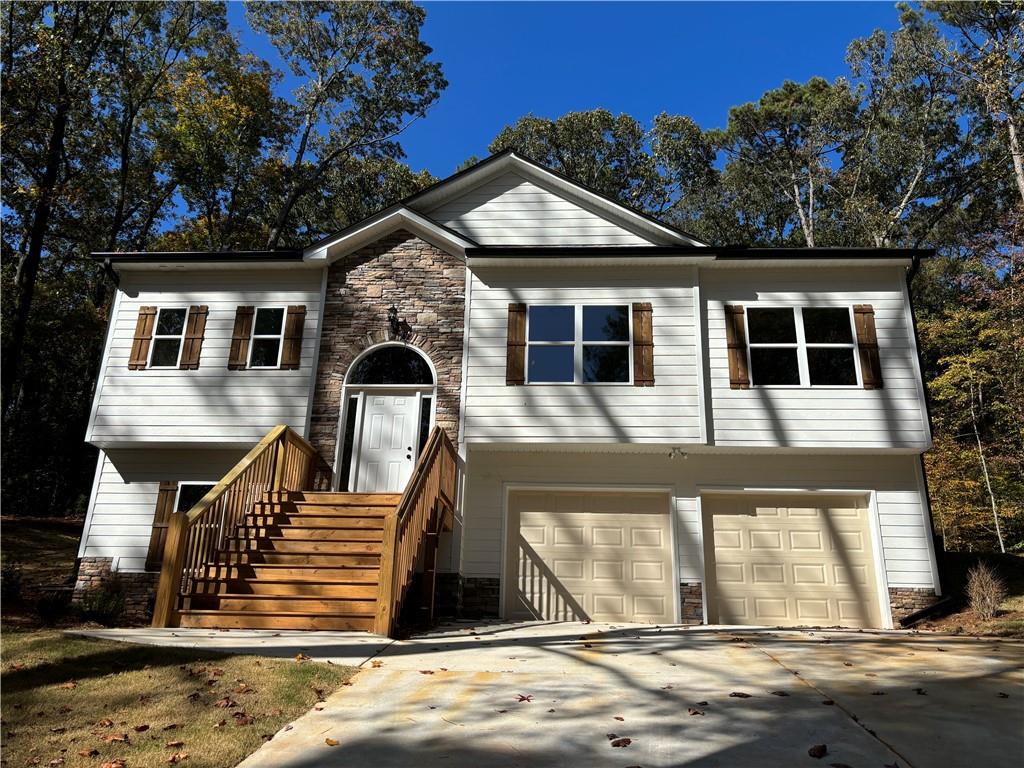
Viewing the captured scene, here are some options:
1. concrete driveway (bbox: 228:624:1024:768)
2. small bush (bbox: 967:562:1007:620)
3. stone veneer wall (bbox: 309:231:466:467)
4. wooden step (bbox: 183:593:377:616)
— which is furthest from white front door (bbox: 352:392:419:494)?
small bush (bbox: 967:562:1007:620)

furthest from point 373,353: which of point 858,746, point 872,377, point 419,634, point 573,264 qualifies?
point 858,746

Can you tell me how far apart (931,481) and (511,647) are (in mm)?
18086

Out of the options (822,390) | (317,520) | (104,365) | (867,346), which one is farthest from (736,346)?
(104,365)

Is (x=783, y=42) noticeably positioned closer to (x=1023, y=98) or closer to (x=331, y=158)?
(x=1023, y=98)

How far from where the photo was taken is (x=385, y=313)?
11.9 meters

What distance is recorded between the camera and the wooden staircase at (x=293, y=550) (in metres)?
7.71

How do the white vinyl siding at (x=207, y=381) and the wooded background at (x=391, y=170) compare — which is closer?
the white vinyl siding at (x=207, y=381)

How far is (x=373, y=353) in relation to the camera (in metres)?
11.8

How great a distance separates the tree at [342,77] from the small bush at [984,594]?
22040mm

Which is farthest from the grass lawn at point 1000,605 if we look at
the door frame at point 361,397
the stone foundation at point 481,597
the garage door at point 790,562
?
the door frame at point 361,397

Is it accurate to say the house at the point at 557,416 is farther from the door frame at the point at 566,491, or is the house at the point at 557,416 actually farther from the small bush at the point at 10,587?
the small bush at the point at 10,587

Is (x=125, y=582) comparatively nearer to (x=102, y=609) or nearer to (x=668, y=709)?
(x=102, y=609)

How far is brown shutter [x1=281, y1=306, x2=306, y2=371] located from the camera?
38.8 ft

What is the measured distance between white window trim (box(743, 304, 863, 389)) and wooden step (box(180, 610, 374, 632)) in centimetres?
733
